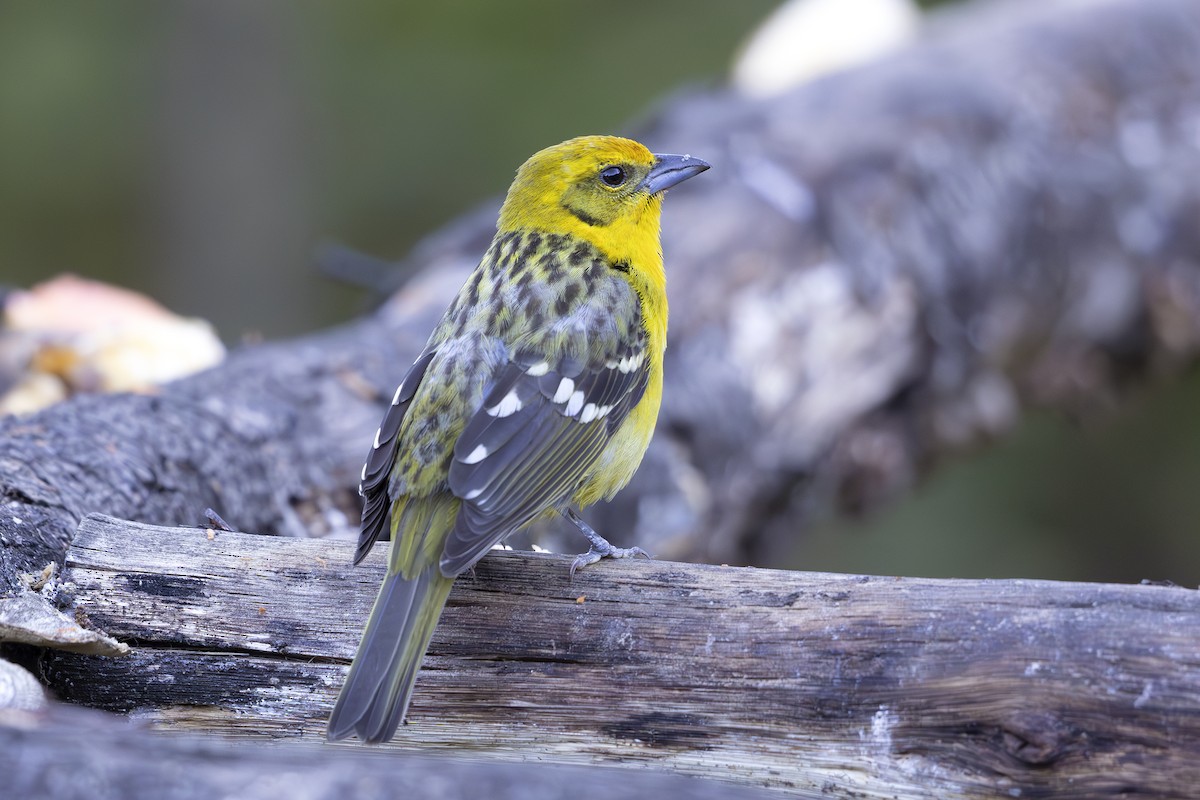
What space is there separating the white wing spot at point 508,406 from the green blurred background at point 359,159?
8.03 meters

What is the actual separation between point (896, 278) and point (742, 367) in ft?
3.41

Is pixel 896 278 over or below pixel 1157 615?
over

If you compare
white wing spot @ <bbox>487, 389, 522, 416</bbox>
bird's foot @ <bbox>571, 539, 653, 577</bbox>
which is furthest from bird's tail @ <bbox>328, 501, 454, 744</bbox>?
white wing spot @ <bbox>487, 389, 522, 416</bbox>

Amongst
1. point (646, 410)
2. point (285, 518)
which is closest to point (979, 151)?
point (646, 410)

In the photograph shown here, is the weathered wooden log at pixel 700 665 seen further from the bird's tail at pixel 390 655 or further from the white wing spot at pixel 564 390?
the white wing spot at pixel 564 390

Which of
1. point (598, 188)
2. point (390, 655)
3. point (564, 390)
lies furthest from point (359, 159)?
point (390, 655)

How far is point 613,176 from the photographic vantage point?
3748 millimetres

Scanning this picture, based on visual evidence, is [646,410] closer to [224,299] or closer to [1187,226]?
[1187,226]

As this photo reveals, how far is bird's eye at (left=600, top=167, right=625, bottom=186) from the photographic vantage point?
3738mm

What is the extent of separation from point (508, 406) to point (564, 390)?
184 millimetres

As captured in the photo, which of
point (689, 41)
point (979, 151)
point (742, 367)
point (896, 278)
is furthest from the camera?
point (689, 41)

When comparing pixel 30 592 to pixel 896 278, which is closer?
pixel 30 592

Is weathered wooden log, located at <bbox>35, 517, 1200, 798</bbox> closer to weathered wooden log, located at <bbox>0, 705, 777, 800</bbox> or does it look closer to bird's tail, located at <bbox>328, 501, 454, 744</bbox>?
bird's tail, located at <bbox>328, 501, 454, 744</bbox>

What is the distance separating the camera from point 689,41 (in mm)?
12156
